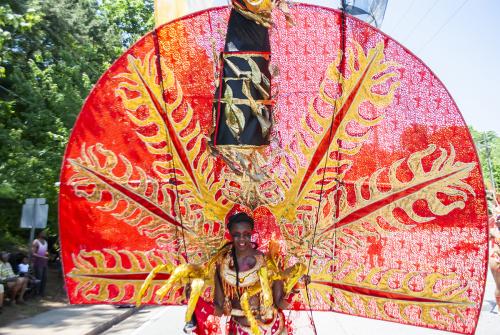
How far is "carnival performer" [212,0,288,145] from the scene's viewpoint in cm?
378

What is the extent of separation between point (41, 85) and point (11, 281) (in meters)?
6.27

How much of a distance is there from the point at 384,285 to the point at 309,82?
1.62 metres

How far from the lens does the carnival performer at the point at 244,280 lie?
13.2 ft

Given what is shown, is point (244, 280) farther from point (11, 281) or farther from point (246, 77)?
point (11, 281)

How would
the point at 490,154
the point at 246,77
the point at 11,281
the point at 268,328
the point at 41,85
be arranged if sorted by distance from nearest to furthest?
the point at 246,77 < the point at 268,328 < the point at 11,281 < the point at 41,85 < the point at 490,154

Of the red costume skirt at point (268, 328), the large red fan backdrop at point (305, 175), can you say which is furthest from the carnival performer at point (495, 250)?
the red costume skirt at point (268, 328)

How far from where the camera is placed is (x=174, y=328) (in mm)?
10484

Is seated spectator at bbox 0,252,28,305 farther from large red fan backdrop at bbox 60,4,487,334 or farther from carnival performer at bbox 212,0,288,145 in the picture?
carnival performer at bbox 212,0,288,145

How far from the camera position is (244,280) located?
4.14 m

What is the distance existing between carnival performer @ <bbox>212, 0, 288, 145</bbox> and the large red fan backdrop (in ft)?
0.61

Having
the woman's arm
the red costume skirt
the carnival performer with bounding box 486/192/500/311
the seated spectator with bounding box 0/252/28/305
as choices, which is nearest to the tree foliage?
the seated spectator with bounding box 0/252/28/305

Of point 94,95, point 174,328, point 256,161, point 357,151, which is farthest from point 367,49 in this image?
point 174,328

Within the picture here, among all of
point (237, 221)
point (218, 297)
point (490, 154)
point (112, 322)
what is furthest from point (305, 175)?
point (490, 154)

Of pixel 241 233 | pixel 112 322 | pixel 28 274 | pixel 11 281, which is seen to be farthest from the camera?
pixel 28 274
